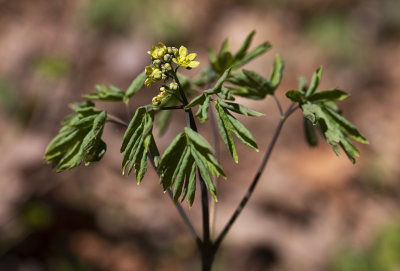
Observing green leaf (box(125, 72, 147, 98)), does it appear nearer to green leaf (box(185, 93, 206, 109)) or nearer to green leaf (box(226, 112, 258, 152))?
green leaf (box(185, 93, 206, 109))

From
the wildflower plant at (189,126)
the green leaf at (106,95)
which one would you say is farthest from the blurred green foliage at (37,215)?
the green leaf at (106,95)

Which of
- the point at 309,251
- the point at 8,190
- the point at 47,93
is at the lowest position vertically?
the point at 309,251

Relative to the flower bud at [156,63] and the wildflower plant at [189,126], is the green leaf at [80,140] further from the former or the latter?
the flower bud at [156,63]

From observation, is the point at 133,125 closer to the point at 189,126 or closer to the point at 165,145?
the point at 189,126

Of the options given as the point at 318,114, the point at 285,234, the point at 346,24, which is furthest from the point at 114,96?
the point at 346,24

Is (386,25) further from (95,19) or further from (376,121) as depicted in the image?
(95,19)

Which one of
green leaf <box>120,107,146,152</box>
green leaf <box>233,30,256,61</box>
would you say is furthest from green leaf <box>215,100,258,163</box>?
green leaf <box>233,30,256,61</box>
